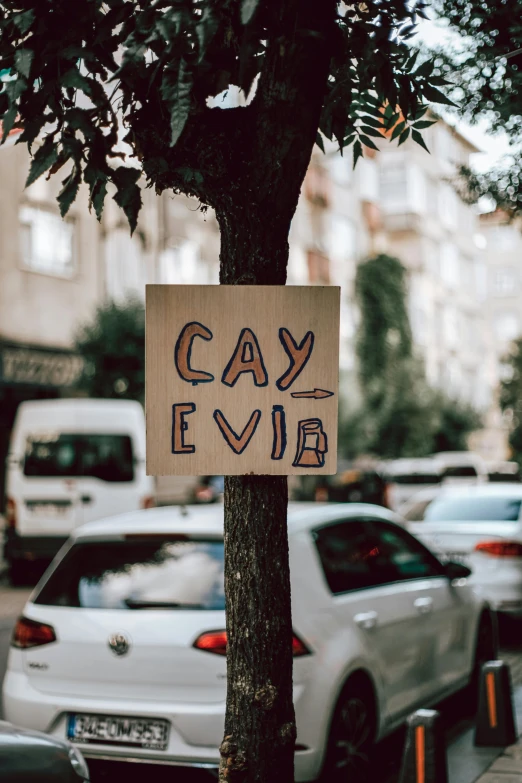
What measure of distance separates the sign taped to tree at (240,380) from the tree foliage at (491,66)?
1303mm

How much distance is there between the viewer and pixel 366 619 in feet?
20.4

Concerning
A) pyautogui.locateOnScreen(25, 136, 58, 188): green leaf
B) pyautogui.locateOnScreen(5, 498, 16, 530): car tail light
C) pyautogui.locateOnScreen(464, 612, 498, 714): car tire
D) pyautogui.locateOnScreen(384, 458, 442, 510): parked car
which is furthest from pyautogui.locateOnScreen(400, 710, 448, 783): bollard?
pyautogui.locateOnScreen(384, 458, 442, 510): parked car

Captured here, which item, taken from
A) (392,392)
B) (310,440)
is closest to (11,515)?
(310,440)

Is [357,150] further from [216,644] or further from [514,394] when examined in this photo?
[514,394]

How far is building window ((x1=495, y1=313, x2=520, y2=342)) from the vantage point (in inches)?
2795

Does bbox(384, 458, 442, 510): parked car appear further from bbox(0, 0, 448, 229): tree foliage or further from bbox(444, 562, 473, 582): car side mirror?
bbox(0, 0, 448, 229): tree foliage

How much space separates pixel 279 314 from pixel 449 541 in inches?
329

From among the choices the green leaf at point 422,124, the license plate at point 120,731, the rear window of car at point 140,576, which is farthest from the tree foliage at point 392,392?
the green leaf at point 422,124

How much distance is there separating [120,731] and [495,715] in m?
2.46

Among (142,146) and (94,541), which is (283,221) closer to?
(142,146)

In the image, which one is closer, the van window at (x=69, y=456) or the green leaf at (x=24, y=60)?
A: the green leaf at (x=24, y=60)

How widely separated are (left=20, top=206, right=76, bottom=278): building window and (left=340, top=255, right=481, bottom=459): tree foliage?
1418 centimetres

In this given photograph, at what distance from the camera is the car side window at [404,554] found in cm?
714

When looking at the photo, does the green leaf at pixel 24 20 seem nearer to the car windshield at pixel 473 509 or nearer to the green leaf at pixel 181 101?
the green leaf at pixel 181 101
